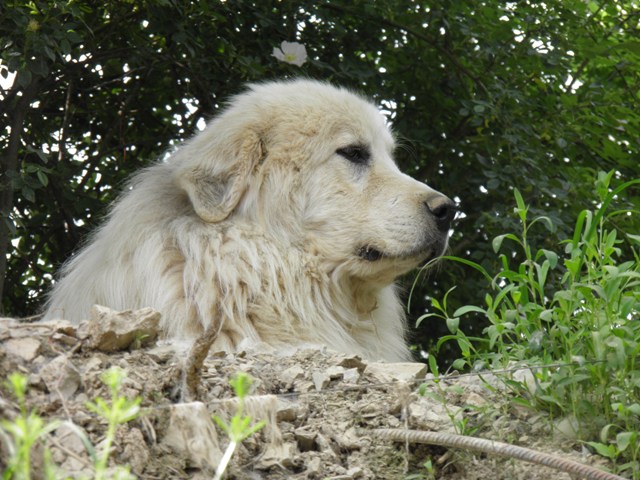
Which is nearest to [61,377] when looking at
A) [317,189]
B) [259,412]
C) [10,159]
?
[259,412]

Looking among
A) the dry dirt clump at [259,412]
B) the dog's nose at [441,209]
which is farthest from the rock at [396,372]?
the dog's nose at [441,209]

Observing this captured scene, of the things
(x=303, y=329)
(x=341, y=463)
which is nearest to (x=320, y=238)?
(x=303, y=329)

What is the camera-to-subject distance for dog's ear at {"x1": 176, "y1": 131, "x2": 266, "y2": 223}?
466 centimetres

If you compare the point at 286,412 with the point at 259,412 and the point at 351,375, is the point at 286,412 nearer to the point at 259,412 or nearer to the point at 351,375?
the point at 259,412

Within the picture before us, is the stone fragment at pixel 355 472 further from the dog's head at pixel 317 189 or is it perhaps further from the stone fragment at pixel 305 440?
the dog's head at pixel 317 189

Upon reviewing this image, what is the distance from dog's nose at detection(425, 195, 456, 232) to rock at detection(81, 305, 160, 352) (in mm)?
2047

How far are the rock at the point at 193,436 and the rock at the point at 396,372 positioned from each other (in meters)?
0.88

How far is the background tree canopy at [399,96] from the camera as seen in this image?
5992 millimetres

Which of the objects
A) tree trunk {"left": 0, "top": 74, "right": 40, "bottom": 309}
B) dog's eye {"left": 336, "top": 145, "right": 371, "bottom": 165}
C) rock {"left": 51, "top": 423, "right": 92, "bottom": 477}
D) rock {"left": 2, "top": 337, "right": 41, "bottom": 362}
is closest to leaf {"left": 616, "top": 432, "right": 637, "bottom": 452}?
rock {"left": 51, "top": 423, "right": 92, "bottom": 477}

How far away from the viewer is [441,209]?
4.68 m

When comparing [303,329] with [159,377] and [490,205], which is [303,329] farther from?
[490,205]

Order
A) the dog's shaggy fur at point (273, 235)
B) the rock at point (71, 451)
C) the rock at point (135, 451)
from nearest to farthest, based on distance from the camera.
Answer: the rock at point (71, 451) < the rock at point (135, 451) < the dog's shaggy fur at point (273, 235)

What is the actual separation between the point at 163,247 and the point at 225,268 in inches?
12.7

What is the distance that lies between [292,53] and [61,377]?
3.82m
